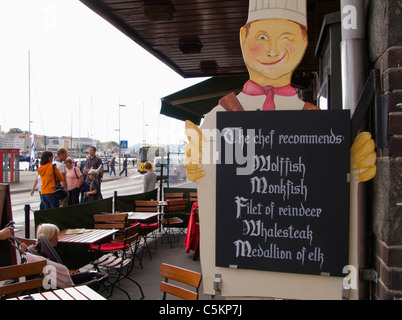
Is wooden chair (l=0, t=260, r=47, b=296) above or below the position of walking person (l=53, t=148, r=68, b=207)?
below

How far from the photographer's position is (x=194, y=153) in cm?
217

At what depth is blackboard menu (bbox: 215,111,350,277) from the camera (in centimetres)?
197

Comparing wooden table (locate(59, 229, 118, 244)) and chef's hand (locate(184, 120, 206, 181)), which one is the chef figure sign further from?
wooden table (locate(59, 229, 118, 244))

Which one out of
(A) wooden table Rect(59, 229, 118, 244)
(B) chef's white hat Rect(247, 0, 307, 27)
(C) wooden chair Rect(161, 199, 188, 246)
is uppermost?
(B) chef's white hat Rect(247, 0, 307, 27)

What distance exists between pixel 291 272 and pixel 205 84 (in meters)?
5.09

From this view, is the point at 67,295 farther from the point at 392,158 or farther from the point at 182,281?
the point at 392,158

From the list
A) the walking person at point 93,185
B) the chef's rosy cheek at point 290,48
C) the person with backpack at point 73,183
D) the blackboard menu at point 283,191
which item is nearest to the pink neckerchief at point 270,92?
the blackboard menu at point 283,191

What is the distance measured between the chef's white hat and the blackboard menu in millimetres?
625

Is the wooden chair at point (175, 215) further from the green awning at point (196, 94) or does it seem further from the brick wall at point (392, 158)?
the brick wall at point (392, 158)

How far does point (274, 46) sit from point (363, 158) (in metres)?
0.89

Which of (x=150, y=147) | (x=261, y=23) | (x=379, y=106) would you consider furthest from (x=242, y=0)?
(x=150, y=147)

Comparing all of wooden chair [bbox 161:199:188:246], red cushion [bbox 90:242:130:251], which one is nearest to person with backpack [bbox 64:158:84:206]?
wooden chair [bbox 161:199:188:246]

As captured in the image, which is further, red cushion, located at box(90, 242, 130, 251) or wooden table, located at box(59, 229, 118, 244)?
red cushion, located at box(90, 242, 130, 251)

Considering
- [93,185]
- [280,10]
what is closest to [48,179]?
[93,185]
